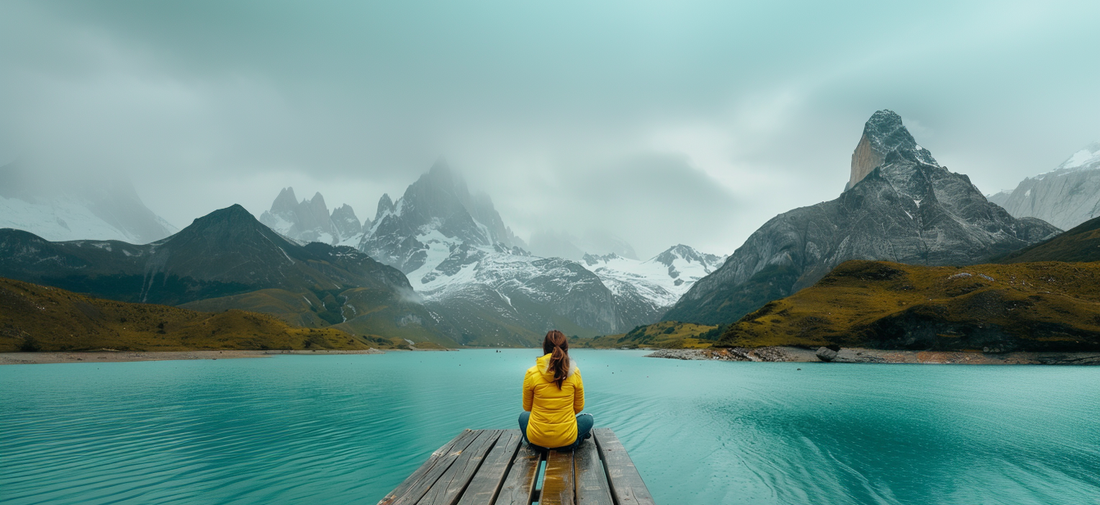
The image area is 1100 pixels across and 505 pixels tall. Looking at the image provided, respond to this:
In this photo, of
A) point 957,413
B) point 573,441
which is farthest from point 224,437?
point 957,413

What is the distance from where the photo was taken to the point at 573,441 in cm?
1079

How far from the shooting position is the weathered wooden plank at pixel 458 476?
7.56 metres

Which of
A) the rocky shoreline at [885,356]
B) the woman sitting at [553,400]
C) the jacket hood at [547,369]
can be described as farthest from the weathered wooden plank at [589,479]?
the rocky shoreline at [885,356]

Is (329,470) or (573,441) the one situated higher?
(573,441)

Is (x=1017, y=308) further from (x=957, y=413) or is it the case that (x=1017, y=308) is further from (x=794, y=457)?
(x=794, y=457)

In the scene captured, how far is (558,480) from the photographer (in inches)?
333

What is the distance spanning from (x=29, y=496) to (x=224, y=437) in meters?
10.5

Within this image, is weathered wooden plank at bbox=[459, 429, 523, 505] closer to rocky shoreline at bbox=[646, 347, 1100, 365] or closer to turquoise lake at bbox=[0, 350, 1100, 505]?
turquoise lake at bbox=[0, 350, 1100, 505]

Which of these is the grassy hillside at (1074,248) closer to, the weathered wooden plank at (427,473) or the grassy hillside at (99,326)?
the weathered wooden plank at (427,473)

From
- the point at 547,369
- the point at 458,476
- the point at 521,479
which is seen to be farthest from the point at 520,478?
the point at 547,369

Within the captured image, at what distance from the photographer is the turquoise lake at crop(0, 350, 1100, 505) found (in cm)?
1689

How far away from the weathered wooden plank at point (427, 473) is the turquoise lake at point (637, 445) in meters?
6.79

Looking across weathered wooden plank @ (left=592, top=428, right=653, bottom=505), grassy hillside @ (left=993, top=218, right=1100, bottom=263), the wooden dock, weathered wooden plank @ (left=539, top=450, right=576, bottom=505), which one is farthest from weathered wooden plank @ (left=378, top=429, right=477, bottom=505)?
grassy hillside @ (left=993, top=218, right=1100, bottom=263)

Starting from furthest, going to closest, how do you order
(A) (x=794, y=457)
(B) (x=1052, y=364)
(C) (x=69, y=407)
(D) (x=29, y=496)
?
(B) (x=1052, y=364)
(C) (x=69, y=407)
(A) (x=794, y=457)
(D) (x=29, y=496)
